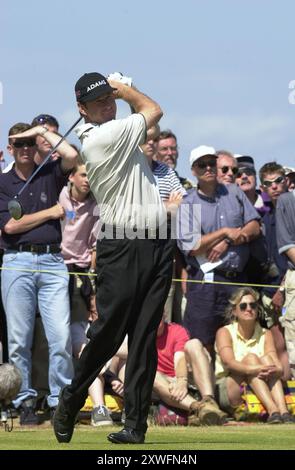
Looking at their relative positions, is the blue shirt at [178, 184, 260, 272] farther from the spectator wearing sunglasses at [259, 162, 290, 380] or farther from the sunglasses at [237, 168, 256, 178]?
the sunglasses at [237, 168, 256, 178]

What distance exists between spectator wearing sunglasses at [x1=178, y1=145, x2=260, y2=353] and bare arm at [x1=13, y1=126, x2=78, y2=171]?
1.50m

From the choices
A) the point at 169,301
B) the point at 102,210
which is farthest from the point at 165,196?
the point at 102,210

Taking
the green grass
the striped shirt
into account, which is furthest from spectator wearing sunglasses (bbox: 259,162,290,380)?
the green grass

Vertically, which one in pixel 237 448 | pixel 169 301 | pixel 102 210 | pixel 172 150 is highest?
pixel 172 150

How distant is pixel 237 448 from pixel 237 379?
4.57 meters

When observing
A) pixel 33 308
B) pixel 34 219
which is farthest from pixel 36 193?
pixel 33 308

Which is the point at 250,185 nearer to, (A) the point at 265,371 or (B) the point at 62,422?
(A) the point at 265,371

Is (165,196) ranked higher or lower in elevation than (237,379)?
higher

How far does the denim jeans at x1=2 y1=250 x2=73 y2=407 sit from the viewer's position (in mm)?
12508

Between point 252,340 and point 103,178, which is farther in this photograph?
point 252,340

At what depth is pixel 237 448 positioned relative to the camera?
29.1 ft

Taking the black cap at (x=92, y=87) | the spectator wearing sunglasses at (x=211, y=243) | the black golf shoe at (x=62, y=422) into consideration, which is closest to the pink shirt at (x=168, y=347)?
the spectator wearing sunglasses at (x=211, y=243)
